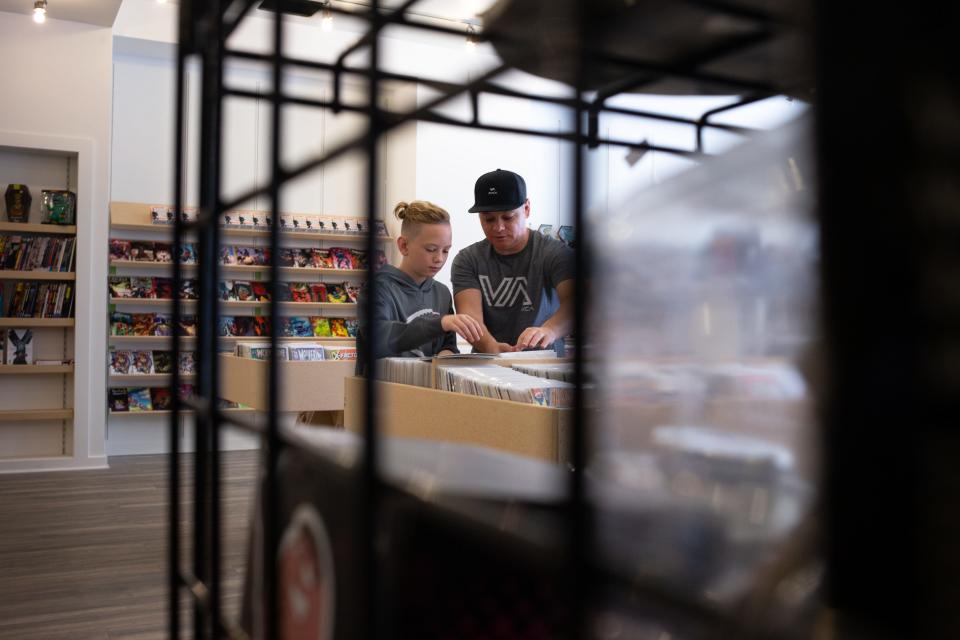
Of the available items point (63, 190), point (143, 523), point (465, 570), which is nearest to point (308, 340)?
point (63, 190)

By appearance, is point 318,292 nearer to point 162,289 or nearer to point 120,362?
point 162,289

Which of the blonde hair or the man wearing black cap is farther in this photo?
the man wearing black cap

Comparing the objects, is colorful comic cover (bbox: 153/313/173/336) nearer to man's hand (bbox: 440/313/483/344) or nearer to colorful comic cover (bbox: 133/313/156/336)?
colorful comic cover (bbox: 133/313/156/336)

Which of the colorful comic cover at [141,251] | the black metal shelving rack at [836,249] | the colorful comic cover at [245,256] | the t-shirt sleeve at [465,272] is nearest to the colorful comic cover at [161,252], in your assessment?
the colorful comic cover at [141,251]

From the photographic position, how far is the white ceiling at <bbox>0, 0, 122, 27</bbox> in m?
5.59

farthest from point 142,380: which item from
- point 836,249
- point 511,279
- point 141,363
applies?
point 836,249

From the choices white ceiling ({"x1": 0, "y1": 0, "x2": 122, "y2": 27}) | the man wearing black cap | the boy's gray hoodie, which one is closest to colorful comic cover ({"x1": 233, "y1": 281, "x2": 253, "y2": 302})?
white ceiling ({"x1": 0, "y1": 0, "x2": 122, "y2": 27})

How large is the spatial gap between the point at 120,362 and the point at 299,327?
1.48 metres

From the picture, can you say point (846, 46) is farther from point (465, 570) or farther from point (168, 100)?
point (168, 100)

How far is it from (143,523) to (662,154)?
4.19m

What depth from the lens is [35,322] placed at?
5730 mm

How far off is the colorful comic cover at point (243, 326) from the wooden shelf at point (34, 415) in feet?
5.30

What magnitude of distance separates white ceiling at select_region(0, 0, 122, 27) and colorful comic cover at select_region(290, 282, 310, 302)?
251 cm

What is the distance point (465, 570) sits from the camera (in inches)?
20.4
